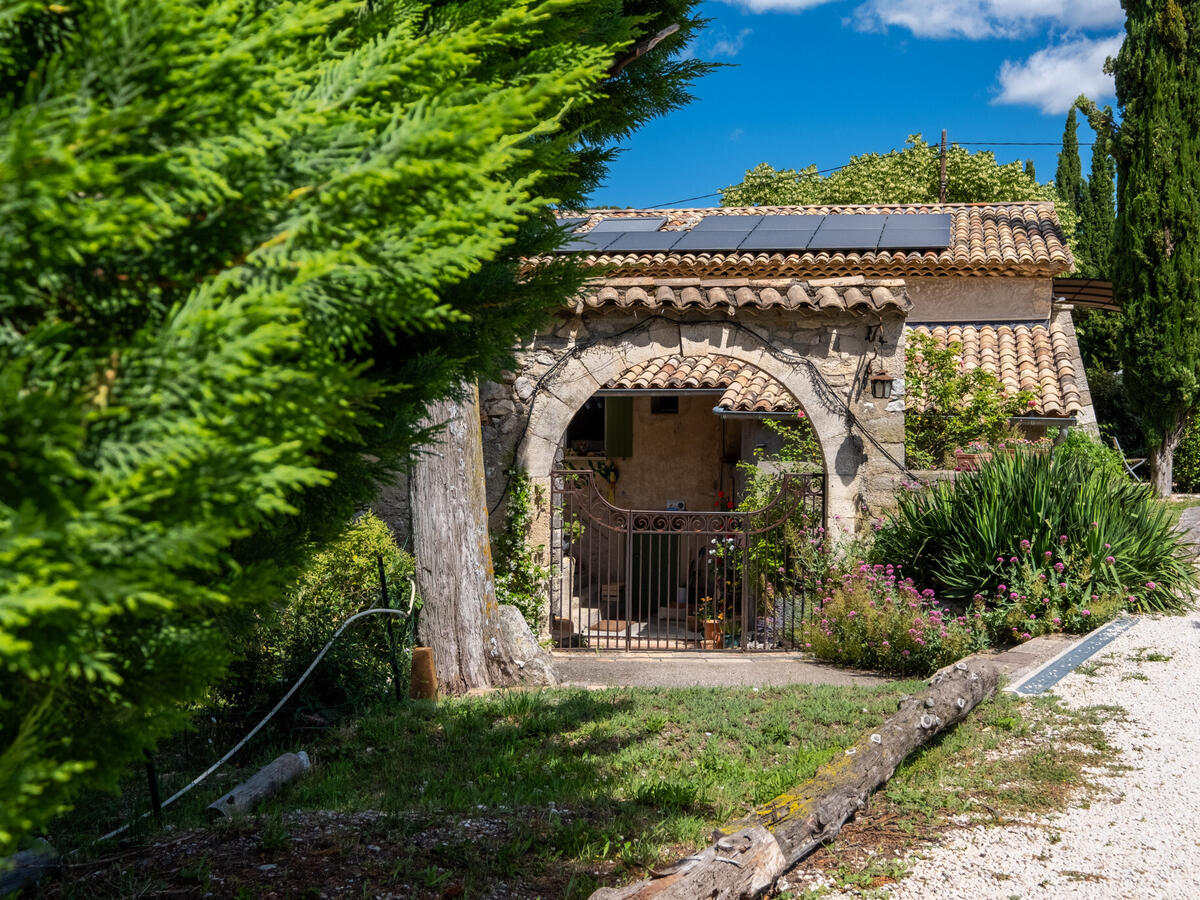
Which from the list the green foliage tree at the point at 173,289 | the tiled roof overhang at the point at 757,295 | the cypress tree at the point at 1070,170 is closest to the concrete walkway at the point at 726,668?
the tiled roof overhang at the point at 757,295

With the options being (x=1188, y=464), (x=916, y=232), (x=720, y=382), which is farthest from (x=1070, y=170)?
(x=720, y=382)

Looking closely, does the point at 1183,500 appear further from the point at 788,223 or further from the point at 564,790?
the point at 564,790

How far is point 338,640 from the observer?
6121 mm

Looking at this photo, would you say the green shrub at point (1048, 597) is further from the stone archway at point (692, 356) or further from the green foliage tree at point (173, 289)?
the green foliage tree at point (173, 289)

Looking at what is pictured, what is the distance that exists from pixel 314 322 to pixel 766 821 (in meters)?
2.97

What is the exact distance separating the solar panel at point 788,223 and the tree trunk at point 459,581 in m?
9.28

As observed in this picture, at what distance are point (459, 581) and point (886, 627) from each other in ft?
11.3

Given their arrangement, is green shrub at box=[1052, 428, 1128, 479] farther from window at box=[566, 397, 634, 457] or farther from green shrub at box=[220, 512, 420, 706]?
green shrub at box=[220, 512, 420, 706]

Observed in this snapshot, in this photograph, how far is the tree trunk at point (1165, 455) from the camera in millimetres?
18984

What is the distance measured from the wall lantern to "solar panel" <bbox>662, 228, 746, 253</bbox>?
532 cm

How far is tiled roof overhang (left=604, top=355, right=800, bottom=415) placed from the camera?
12.0 m

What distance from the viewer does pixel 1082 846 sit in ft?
13.2

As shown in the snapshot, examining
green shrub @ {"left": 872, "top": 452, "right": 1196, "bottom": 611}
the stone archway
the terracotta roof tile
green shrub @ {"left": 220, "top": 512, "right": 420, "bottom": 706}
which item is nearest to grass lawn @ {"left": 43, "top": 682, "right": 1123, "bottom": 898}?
green shrub @ {"left": 220, "top": 512, "right": 420, "bottom": 706}

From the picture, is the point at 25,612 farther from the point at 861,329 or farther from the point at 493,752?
the point at 861,329
